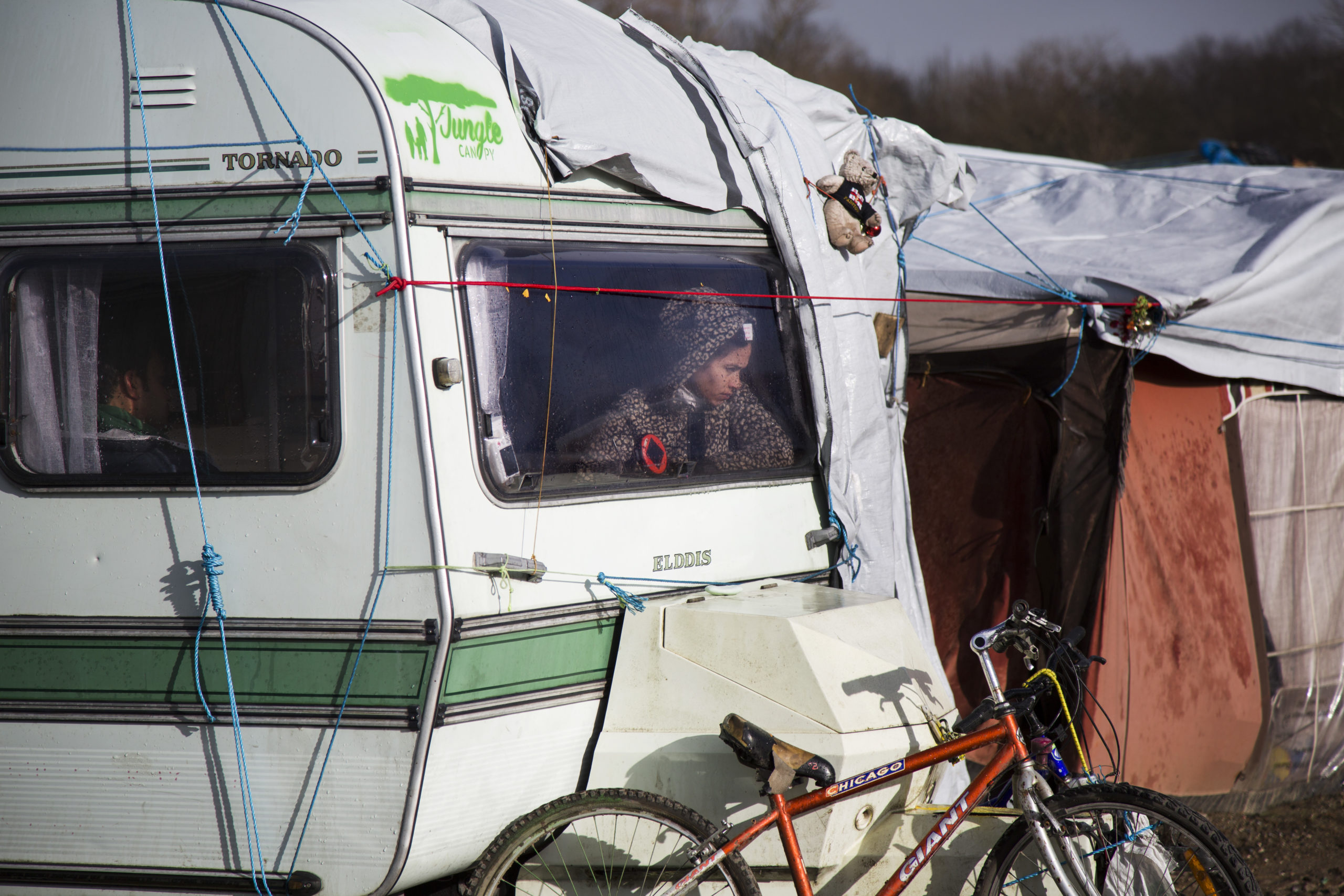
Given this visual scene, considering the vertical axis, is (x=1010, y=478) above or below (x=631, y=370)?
below

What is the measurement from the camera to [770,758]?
8.87ft

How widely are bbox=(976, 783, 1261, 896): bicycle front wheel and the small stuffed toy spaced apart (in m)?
1.97

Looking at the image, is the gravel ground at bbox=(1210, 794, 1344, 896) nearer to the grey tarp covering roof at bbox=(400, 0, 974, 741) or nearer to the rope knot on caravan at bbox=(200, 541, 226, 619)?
the grey tarp covering roof at bbox=(400, 0, 974, 741)

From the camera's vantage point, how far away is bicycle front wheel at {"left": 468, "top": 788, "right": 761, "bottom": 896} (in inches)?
109

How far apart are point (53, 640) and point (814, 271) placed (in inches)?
100

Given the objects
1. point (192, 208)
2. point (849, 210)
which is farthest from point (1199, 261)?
point (192, 208)

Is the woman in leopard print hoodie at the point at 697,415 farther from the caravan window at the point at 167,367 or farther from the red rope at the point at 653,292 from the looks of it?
the caravan window at the point at 167,367

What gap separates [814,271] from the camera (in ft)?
12.0

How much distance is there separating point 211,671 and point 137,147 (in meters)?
1.44

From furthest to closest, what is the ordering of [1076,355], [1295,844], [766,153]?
[1295,844] → [1076,355] → [766,153]

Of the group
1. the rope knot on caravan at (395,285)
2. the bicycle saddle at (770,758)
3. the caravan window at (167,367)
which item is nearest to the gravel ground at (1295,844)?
the bicycle saddle at (770,758)

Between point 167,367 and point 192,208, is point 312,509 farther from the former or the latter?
point 192,208

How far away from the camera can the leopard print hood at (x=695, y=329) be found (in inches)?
135

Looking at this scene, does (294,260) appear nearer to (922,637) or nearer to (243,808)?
(243,808)
